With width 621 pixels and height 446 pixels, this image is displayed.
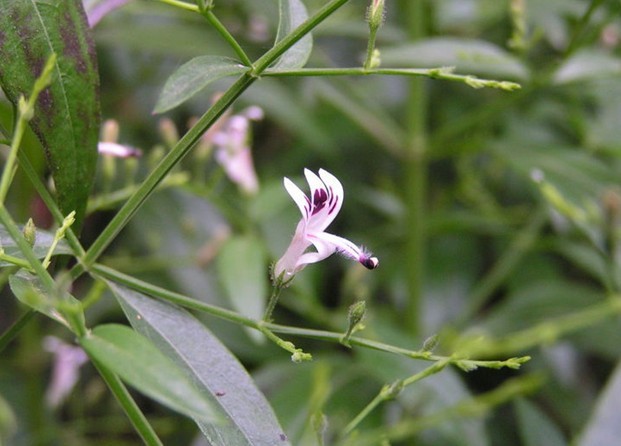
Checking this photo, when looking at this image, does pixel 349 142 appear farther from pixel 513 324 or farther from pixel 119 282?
pixel 119 282

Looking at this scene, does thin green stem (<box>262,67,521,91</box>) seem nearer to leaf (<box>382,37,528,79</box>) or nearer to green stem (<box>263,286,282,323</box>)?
green stem (<box>263,286,282,323</box>)

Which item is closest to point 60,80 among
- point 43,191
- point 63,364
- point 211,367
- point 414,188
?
point 43,191

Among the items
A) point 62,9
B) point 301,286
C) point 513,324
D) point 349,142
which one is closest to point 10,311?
point 301,286

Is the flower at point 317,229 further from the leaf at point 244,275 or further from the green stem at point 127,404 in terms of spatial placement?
the leaf at point 244,275

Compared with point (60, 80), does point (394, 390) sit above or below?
below

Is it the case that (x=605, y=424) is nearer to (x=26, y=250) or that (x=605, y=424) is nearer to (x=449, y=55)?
(x=449, y=55)

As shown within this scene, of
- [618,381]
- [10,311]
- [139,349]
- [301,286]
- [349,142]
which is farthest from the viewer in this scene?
[349,142]
